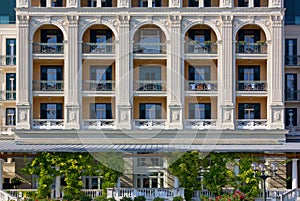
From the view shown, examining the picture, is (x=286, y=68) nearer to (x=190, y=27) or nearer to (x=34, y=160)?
(x=190, y=27)

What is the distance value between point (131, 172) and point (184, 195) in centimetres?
623

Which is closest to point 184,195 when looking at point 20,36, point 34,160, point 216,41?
point 34,160

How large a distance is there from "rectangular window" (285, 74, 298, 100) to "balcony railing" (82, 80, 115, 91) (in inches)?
506

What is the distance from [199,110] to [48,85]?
35.0 ft

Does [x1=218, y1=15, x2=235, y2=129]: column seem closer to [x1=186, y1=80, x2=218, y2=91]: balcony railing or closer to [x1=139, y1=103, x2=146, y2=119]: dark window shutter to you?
[x1=186, y1=80, x2=218, y2=91]: balcony railing

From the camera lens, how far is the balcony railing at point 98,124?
44562 millimetres

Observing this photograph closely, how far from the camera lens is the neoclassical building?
1729 inches

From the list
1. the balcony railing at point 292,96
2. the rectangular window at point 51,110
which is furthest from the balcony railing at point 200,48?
the rectangular window at point 51,110

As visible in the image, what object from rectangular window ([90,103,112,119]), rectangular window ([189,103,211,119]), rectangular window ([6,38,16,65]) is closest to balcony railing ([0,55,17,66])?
rectangular window ([6,38,16,65])

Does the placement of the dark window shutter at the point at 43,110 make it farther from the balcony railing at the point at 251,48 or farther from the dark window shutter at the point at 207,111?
the balcony railing at the point at 251,48

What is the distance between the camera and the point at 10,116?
47781 millimetres

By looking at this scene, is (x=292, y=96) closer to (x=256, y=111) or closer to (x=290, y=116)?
(x=290, y=116)

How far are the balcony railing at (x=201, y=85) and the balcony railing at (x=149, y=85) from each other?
5.90 feet

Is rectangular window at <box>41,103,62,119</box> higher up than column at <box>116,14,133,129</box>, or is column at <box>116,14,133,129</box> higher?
column at <box>116,14,133,129</box>
